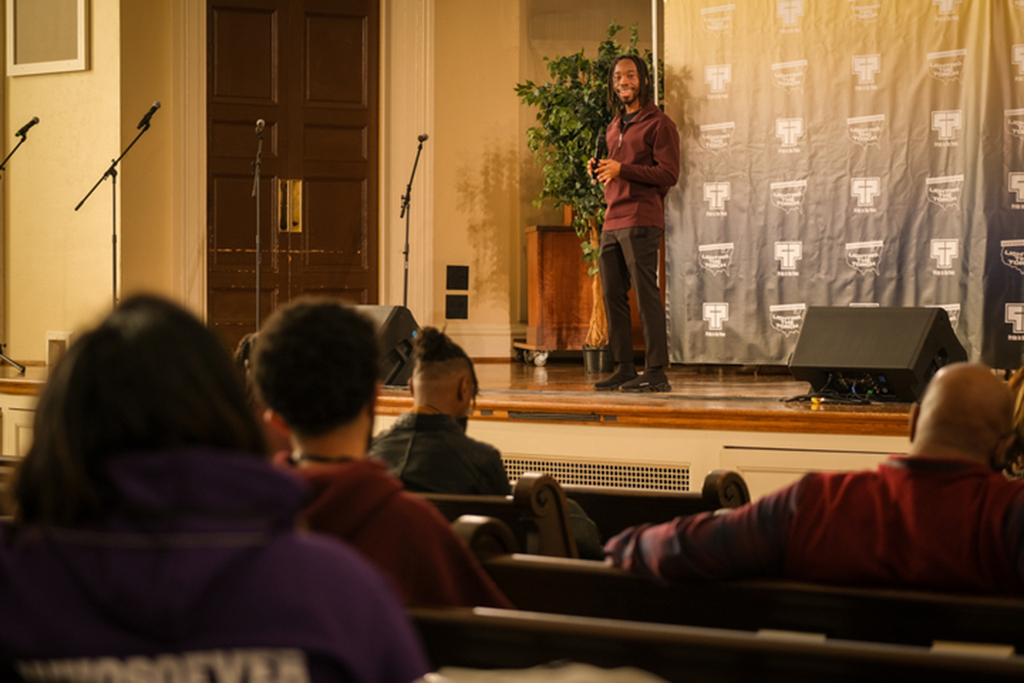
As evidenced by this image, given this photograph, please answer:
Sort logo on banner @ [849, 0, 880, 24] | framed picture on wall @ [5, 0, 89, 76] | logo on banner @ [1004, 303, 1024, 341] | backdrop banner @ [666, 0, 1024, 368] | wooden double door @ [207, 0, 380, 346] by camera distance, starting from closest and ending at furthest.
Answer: logo on banner @ [1004, 303, 1024, 341] → backdrop banner @ [666, 0, 1024, 368] → logo on banner @ [849, 0, 880, 24] → framed picture on wall @ [5, 0, 89, 76] → wooden double door @ [207, 0, 380, 346]

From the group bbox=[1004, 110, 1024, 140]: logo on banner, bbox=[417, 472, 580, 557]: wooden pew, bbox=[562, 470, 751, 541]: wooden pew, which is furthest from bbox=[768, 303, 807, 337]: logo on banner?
bbox=[417, 472, 580, 557]: wooden pew

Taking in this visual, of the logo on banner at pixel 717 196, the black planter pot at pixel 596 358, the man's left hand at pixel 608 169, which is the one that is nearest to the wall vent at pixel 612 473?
the man's left hand at pixel 608 169

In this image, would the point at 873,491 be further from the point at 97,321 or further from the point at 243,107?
the point at 243,107

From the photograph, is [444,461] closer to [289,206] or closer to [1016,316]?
[1016,316]

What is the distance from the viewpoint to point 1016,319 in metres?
5.21

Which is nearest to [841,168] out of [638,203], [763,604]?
[638,203]

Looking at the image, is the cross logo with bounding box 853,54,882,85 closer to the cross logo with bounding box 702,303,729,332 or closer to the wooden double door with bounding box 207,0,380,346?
the cross logo with bounding box 702,303,729,332

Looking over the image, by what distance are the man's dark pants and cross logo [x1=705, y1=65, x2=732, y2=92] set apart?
1729 millimetres

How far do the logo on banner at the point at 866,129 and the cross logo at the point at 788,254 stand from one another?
2.20 feet

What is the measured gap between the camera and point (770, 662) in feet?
3.15

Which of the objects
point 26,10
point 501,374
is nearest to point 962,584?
point 501,374

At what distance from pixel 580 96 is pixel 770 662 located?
5.84 m

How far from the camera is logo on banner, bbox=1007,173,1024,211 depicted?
5.22 meters

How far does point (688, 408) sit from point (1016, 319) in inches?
94.1
